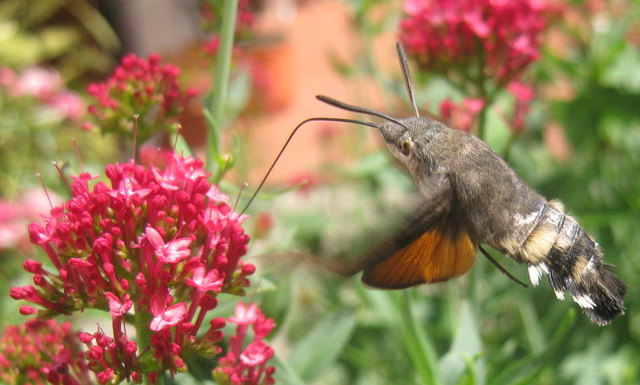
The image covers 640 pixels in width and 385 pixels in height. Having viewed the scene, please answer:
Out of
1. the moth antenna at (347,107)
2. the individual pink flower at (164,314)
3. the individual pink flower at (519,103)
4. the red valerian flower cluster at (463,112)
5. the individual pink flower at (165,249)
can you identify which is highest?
the moth antenna at (347,107)

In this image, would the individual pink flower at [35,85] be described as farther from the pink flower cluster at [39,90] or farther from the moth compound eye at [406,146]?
the moth compound eye at [406,146]

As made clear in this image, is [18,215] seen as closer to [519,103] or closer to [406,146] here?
[519,103]

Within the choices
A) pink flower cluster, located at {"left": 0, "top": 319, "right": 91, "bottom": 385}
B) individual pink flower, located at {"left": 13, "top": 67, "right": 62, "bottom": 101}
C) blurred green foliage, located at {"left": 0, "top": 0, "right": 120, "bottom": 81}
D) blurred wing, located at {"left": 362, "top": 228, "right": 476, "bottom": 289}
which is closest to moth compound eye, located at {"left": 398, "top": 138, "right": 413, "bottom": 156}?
blurred wing, located at {"left": 362, "top": 228, "right": 476, "bottom": 289}

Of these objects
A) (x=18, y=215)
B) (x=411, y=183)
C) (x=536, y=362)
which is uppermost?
(x=536, y=362)

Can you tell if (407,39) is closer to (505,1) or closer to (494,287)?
(505,1)

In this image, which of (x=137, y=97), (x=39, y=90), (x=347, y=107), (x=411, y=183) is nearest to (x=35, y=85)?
(x=39, y=90)

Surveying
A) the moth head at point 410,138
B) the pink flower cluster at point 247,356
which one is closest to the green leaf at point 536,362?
the moth head at point 410,138

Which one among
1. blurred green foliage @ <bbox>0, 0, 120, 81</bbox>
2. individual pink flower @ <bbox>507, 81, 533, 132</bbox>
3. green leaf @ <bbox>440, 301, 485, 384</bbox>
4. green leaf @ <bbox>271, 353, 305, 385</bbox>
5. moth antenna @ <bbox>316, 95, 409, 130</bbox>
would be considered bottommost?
blurred green foliage @ <bbox>0, 0, 120, 81</bbox>

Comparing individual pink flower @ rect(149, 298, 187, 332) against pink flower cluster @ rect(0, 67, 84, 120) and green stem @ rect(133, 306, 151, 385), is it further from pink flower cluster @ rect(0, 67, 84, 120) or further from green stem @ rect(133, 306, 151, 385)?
pink flower cluster @ rect(0, 67, 84, 120)
